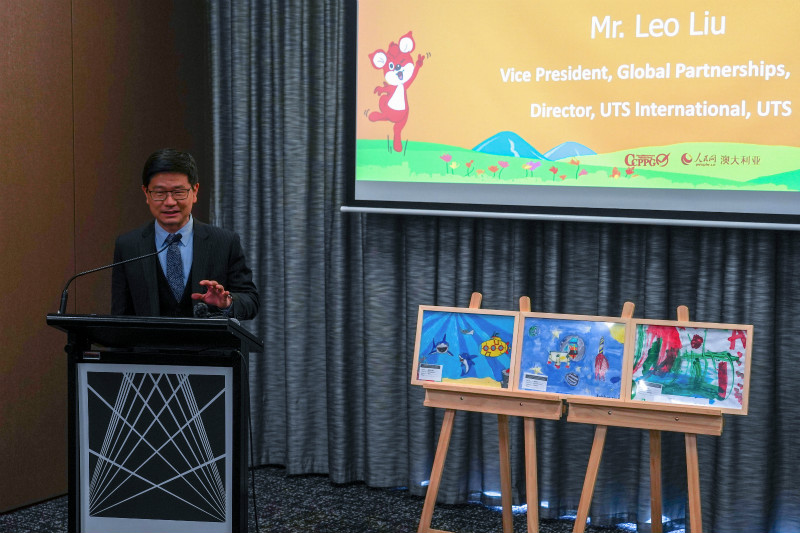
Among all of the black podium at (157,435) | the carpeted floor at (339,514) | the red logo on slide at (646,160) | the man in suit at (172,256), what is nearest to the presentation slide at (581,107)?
the red logo on slide at (646,160)

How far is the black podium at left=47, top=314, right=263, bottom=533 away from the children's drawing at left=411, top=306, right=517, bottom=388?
931mm

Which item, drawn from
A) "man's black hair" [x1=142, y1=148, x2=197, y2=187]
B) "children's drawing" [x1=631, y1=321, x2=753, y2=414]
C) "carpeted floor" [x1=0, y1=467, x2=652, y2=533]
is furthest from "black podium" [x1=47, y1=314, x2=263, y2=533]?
"children's drawing" [x1=631, y1=321, x2=753, y2=414]

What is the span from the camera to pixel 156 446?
2266 mm

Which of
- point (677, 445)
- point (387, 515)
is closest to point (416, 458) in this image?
point (387, 515)

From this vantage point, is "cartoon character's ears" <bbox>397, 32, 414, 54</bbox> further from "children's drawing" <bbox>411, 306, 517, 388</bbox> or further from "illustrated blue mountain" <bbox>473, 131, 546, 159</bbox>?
"children's drawing" <bbox>411, 306, 517, 388</bbox>

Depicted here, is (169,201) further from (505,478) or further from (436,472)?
(505,478)

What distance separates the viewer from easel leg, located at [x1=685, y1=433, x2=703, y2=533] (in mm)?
2619

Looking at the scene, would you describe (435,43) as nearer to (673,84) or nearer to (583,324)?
(673,84)

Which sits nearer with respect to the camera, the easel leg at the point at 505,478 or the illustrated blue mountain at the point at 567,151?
the easel leg at the point at 505,478

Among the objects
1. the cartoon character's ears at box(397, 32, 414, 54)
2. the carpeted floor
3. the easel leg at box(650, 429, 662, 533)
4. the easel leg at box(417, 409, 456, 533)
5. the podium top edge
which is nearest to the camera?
the podium top edge

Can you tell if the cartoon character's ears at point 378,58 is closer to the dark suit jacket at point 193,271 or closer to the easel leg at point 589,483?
the dark suit jacket at point 193,271

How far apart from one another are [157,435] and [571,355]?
144 centimetres

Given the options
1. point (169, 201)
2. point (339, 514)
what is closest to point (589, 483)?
point (339, 514)

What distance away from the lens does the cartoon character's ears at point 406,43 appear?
11.4ft
